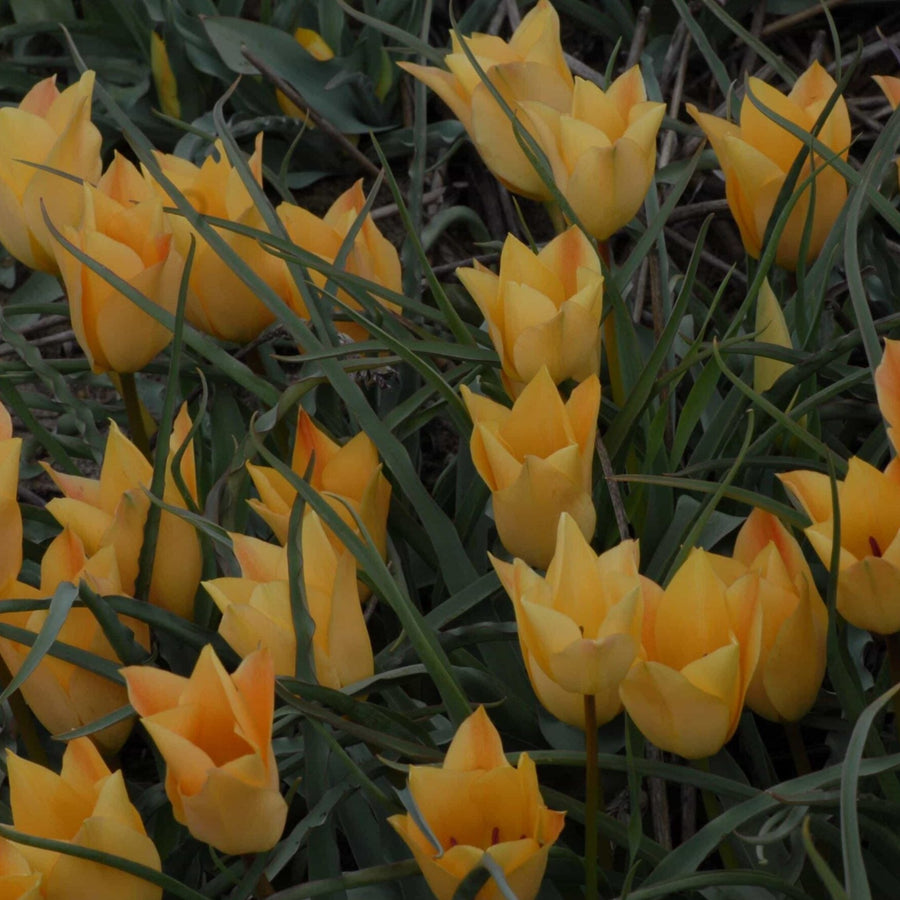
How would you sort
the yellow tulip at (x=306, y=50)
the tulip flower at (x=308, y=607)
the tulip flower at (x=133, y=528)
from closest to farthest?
the tulip flower at (x=308, y=607) → the tulip flower at (x=133, y=528) → the yellow tulip at (x=306, y=50)

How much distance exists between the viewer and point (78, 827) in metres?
0.64

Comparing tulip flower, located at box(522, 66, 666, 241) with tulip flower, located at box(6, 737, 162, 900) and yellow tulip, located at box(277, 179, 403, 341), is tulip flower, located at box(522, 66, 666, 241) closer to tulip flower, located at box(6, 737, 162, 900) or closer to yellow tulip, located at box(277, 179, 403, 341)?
yellow tulip, located at box(277, 179, 403, 341)

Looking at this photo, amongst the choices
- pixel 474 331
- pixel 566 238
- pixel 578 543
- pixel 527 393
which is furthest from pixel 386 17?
pixel 578 543

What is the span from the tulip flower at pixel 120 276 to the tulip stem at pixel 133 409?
0.02 metres

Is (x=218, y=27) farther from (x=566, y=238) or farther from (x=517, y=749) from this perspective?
(x=517, y=749)

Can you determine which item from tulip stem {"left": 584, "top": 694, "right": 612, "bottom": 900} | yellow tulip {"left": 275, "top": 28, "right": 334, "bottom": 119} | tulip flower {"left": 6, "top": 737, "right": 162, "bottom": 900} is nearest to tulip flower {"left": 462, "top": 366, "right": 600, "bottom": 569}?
tulip stem {"left": 584, "top": 694, "right": 612, "bottom": 900}

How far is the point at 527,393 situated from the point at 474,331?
0.26m

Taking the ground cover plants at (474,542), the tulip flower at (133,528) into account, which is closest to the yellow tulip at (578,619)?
the ground cover plants at (474,542)

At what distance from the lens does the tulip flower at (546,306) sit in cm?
76

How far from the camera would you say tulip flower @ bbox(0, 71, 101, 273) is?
91 centimetres

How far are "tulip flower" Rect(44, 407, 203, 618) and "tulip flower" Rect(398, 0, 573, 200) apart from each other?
298 mm

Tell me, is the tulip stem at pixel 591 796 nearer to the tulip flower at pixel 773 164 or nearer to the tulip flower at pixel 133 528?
the tulip flower at pixel 133 528

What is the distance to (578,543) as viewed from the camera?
23.7 inches

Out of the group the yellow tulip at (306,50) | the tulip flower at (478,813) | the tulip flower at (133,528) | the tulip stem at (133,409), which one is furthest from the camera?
the yellow tulip at (306,50)
